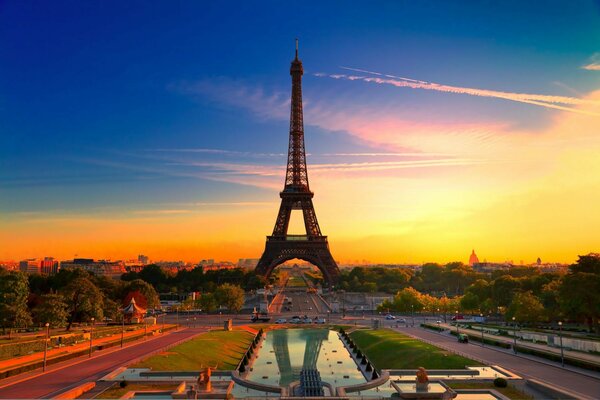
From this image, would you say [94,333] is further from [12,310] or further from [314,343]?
[314,343]

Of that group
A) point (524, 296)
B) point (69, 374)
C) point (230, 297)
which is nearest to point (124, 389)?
point (69, 374)

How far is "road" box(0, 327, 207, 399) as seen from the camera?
31.7 meters

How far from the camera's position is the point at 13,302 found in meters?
55.5

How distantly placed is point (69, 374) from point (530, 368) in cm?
3558

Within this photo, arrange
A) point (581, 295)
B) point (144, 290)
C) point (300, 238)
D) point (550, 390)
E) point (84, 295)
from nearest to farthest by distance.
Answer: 1. point (550, 390)
2. point (581, 295)
3. point (84, 295)
4. point (144, 290)
5. point (300, 238)

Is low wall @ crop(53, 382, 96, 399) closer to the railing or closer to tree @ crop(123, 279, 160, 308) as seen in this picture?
tree @ crop(123, 279, 160, 308)

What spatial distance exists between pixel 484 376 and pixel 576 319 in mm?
37725

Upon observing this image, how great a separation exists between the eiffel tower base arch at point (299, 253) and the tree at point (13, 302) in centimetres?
6496

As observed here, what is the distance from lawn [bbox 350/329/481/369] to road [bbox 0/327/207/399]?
22468 mm

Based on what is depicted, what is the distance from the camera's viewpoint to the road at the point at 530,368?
3222cm

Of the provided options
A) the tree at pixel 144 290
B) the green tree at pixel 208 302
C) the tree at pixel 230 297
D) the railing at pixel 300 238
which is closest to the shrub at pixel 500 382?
the tree at pixel 230 297

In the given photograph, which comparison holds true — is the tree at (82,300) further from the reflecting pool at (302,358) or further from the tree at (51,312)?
the reflecting pool at (302,358)

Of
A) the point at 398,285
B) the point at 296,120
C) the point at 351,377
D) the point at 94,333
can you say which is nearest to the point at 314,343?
the point at 351,377

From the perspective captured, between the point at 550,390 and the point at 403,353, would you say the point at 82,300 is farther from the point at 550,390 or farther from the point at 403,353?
the point at 550,390
